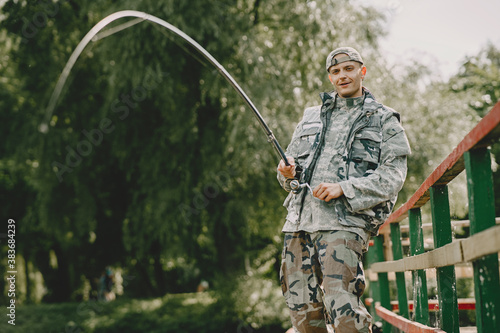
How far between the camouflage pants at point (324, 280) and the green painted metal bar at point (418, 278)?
1.87ft

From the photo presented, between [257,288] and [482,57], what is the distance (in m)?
8.84

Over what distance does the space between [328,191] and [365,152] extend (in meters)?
0.27

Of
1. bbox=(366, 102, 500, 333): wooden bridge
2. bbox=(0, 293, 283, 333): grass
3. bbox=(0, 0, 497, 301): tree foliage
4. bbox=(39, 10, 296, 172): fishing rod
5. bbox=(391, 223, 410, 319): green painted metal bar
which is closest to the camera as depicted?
bbox=(366, 102, 500, 333): wooden bridge

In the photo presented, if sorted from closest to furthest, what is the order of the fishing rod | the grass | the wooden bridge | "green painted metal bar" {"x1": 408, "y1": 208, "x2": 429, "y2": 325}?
1. the wooden bridge
2. the fishing rod
3. "green painted metal bar" {"x1": 408, "y1": 208, "x2": 429, "y2": 325}
4. the grass

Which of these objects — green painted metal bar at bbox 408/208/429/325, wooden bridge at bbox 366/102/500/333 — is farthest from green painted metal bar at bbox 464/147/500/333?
green painted metal bar at bbox 408/208/429/325

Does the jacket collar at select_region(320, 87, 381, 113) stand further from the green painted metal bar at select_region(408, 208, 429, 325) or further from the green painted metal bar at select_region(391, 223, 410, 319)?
the green painted metal bar at select_region(391, 223, 410, 319)

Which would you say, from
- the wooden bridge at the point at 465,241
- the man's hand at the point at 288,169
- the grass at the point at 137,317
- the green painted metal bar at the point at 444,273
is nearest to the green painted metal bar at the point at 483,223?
the wooden bridge at the point at 465,241

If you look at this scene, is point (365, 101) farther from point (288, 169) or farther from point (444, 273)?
point (444, 273)

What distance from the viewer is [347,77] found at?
2578mm

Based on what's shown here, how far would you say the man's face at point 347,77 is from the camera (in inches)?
101

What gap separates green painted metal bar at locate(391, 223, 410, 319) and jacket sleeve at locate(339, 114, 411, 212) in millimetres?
1278

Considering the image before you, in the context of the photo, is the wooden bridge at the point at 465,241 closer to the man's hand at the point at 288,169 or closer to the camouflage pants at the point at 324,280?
the camouflage pants at the point at 324,280

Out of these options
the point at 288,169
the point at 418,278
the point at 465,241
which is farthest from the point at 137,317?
the point at 465,241

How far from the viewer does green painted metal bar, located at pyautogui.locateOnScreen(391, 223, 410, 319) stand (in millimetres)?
3508
